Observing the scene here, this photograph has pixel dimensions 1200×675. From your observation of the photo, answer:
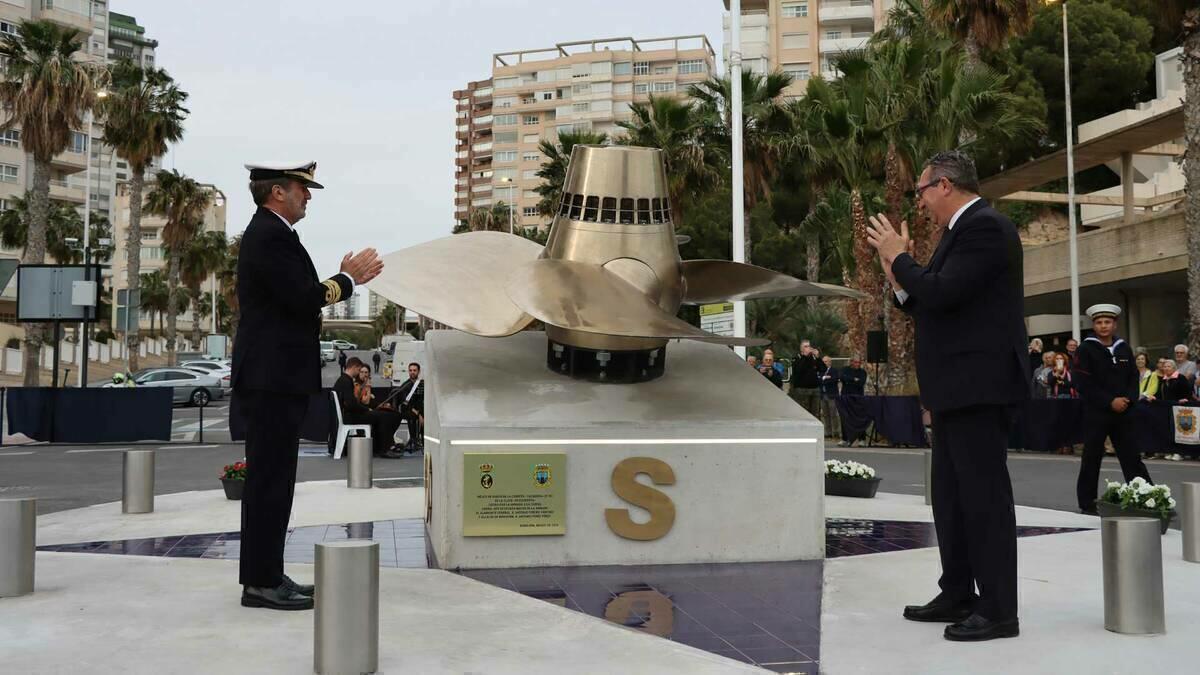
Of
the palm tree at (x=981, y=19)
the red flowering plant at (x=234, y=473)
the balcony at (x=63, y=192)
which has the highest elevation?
the balcony at (x=63, y=192)

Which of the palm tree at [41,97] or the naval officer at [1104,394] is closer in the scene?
the naval officer at [1104,394]

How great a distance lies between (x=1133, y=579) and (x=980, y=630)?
2.42 feet

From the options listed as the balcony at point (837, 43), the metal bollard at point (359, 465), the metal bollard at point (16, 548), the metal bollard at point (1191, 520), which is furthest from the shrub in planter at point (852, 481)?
the balcony at point (837, 43)

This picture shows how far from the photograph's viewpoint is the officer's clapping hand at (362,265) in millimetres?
5176

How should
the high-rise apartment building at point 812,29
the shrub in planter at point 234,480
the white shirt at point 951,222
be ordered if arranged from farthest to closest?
the high-rise apartment building at point 812,29 → the shrub in planter at point 234,480 → the white shirt at point 951,222

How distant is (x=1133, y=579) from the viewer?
14.6ft

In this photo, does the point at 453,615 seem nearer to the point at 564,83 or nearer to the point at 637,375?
the point at 637,375

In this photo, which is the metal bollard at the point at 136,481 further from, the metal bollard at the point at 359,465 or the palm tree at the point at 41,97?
the palm tree at the point at 41,97

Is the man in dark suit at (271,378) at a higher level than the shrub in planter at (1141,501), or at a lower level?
higher

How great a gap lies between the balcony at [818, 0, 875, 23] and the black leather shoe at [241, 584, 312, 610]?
72.0 meters

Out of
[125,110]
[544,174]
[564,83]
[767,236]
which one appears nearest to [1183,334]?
[767,236]

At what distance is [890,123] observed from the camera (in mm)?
22422

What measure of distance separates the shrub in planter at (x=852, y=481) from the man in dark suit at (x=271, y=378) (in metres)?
6.11

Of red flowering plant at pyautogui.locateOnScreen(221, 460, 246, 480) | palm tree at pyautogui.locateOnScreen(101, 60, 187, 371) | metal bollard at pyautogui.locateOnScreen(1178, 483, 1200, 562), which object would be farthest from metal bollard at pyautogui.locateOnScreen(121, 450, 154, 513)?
palm tree at pyautogui.locateOnScreen(101, 60, 187, 371)
